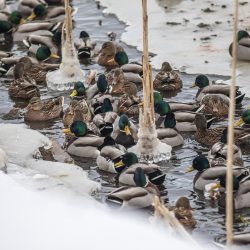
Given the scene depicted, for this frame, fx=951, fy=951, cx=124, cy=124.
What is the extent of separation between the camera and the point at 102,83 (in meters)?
13.4

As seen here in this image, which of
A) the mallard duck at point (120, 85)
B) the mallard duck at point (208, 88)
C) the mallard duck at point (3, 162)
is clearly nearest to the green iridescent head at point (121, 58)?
the mallard duck at point (120, 85)

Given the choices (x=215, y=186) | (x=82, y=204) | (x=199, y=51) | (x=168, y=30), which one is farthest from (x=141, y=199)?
(x=168, y=30)

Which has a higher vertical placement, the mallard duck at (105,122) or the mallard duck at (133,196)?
the mallard duck at (133,196)

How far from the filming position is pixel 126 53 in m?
15.7

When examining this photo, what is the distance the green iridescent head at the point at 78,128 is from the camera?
11.7 metres

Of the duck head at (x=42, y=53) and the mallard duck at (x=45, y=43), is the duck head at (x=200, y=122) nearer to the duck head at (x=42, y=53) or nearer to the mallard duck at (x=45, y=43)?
the duck head at (x=42, y=53)

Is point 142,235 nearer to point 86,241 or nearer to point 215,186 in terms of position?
point 86,241

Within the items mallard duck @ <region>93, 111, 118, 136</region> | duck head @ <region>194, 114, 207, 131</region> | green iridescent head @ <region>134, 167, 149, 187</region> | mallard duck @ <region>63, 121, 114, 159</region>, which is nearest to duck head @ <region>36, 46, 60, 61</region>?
mallard duck @ <region>93, 111, 118, 136</region>

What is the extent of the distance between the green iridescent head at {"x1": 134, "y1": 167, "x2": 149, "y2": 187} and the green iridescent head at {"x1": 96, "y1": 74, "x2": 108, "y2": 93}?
11.8 feet

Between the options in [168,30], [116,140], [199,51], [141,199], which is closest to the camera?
[141,199]

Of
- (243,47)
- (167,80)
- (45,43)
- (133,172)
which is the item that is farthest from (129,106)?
(45,43)

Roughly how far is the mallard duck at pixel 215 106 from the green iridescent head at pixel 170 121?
767 mm

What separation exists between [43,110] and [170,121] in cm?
184

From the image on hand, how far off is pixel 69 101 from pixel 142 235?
26.8ft
